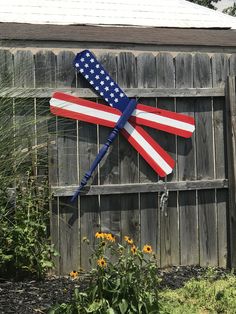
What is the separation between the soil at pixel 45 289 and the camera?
4.27 metres

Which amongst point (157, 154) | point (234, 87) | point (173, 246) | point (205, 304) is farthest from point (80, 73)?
point (205, 304)

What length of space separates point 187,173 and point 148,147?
503 millimetres

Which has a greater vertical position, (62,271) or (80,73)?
(80,73)

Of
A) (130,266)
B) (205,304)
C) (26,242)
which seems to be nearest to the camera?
(130,266)

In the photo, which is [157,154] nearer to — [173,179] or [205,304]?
[173,179]

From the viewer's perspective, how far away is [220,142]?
5.71 metres

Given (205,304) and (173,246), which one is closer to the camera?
(205,304)

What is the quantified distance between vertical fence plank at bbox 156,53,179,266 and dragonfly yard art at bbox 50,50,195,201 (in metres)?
0.07

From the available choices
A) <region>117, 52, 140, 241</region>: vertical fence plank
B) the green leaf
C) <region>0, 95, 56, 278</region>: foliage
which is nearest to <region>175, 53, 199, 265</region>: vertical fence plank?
<region>117, 52, 140, 241</region>: vertical fence plank

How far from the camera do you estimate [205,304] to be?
451 cm

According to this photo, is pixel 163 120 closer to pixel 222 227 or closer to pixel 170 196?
pixel 170 196

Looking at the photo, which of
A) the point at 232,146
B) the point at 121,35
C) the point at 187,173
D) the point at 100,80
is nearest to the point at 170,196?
the point at 187,173

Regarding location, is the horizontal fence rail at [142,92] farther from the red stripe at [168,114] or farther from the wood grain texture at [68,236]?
the wood grain texture at [68,236]

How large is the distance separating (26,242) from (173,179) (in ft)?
5.16
